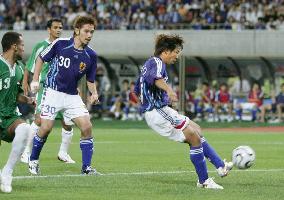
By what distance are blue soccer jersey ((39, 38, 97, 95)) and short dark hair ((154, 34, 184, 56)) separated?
1.73m

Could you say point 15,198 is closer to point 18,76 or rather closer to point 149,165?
point 18,76

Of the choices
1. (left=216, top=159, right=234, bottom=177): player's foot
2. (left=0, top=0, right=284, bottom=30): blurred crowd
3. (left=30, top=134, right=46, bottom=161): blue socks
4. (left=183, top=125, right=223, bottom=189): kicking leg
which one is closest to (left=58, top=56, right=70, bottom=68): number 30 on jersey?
(left=30, top=134, right=46, bottom=161): blue socks

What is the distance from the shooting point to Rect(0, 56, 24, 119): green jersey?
39.4 ft

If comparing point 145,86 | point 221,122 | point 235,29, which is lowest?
point 221,122

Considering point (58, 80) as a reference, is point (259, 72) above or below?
below

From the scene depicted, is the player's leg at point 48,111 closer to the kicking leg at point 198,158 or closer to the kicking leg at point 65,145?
the kicking leg at point 198,158

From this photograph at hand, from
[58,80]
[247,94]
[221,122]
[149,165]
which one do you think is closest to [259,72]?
[247,94]

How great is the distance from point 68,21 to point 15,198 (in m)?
33.0

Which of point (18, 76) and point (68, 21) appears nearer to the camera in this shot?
point (18, 76)

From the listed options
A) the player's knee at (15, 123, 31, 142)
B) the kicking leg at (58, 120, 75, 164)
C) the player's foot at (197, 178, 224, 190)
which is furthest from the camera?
the kicking leg at (58, 120, 75, 164)

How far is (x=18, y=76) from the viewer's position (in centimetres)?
1222

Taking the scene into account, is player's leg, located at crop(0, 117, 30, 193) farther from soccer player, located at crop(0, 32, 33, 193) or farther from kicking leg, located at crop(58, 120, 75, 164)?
kicking leg, located at crop(58, 120, 75, 164)

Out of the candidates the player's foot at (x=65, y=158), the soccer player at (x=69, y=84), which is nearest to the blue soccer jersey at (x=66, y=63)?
the soccer player at (x=69, y=84)

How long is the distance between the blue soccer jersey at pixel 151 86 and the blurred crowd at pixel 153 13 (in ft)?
88.3
